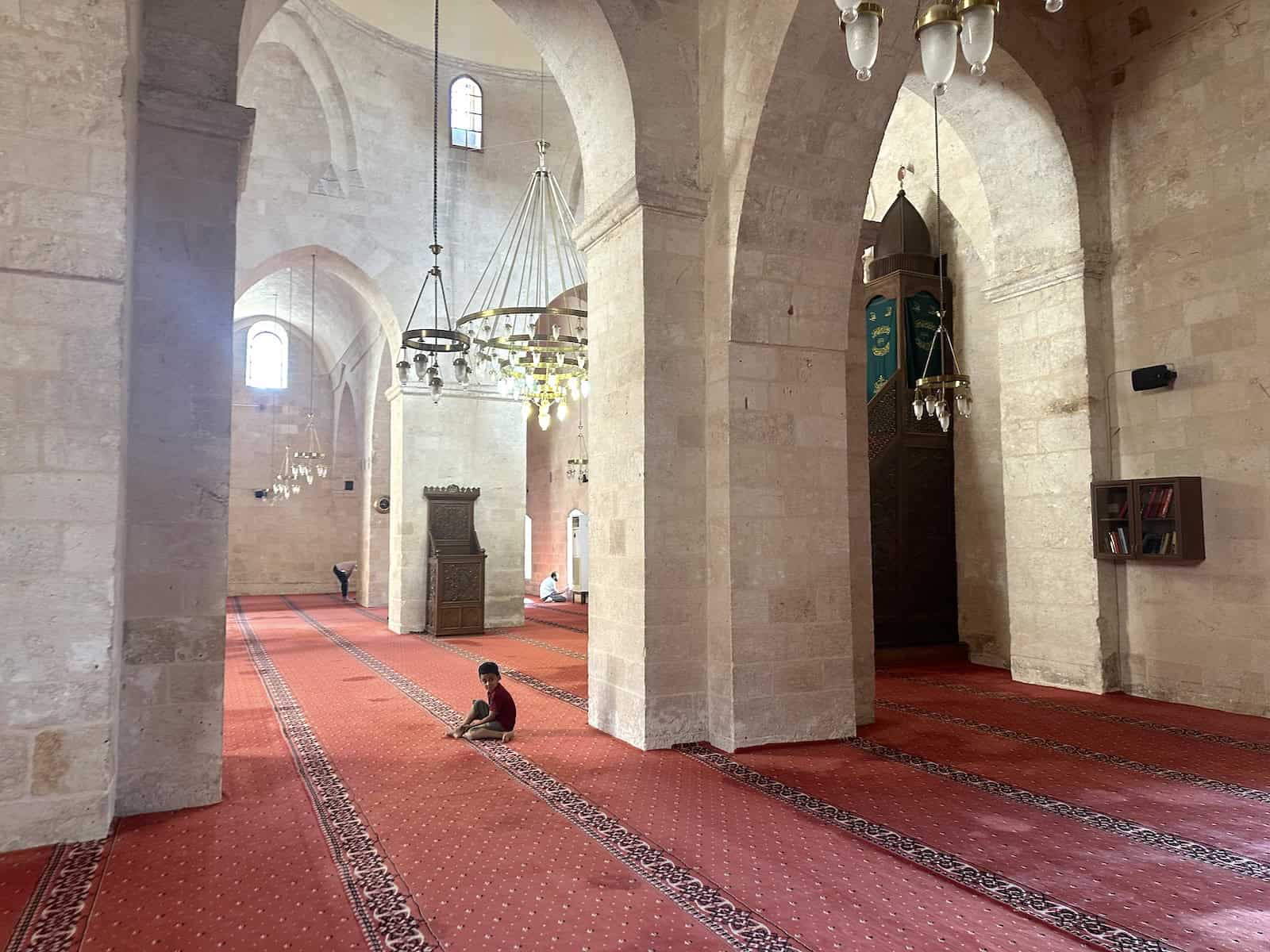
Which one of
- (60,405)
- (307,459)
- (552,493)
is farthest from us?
(552,493)

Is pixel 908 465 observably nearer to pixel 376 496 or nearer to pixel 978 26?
pixel 978 26

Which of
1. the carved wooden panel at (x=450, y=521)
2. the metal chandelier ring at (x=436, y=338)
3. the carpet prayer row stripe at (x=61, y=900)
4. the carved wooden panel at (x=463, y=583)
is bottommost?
the carpet prayer row stripe at (x=61, y=900)

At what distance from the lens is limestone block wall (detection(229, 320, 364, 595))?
66.0 feet

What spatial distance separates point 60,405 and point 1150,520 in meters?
7.37

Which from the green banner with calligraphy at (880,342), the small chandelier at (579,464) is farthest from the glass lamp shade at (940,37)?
the small chandelier at (579,464)

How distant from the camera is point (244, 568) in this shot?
65.5 feet

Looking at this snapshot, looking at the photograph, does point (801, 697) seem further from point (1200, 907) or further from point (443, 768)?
point (1200, 907)

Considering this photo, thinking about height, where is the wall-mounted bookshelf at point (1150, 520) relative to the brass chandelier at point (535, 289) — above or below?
below

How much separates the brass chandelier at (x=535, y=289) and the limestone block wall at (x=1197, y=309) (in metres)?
5.49

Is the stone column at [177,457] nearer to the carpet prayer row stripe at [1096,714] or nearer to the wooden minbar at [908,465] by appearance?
the carpet prayer row stripe at [1096,714]

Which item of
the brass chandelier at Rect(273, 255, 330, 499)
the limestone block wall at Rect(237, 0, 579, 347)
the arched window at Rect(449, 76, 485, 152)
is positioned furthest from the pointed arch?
the brass chandelier at Rect(273, 255, 330, 499)

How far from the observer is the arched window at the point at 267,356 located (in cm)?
2088

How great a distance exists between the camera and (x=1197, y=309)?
679 centimetres

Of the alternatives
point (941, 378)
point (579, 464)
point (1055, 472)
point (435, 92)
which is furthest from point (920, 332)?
point (579, 464)
